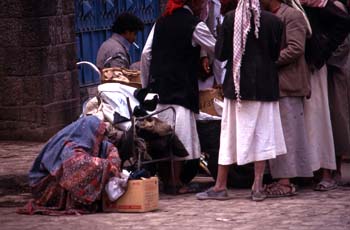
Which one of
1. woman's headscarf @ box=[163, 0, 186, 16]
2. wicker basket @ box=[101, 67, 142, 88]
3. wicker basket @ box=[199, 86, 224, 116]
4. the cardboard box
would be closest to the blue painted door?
wicker basket @ box=[101, 67, 142, 88]

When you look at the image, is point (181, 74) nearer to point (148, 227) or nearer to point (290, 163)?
point (290, 163)

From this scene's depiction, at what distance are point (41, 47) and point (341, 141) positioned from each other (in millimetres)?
3993

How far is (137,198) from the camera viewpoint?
9555mm

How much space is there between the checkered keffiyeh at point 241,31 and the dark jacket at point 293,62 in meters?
0.48

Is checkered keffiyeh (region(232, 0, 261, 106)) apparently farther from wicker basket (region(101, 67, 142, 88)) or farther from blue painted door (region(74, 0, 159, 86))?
blue painted door (region(74, 0, 159, 86))

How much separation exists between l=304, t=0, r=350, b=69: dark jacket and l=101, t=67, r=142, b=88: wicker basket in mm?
1628

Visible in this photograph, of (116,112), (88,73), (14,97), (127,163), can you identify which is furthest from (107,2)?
(116,112)

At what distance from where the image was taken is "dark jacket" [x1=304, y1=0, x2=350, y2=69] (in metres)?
10.6

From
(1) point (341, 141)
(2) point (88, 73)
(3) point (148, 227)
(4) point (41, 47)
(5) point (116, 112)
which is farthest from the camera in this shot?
(2) point (88, 73)

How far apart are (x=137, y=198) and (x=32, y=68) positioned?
4198 millimetres

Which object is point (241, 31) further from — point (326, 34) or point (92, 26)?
point (92, 26)

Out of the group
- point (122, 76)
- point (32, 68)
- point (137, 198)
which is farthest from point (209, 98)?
point (32, 68)

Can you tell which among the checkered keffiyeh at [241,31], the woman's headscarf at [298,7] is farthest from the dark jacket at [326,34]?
the checkered keffiyeh at [241,31]

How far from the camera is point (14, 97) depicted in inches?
531
